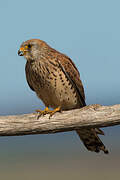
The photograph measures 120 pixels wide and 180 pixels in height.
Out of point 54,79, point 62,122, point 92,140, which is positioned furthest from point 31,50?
point 92,140

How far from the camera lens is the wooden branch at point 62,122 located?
14.9ft

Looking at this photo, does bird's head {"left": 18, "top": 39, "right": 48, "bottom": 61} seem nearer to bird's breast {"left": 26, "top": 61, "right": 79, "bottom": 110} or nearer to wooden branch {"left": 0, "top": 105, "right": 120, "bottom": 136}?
bird's breast {"left": 26, "top": 61, "right": 79, "bottom": 110}

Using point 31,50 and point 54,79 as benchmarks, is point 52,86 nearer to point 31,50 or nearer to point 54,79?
point 54,79

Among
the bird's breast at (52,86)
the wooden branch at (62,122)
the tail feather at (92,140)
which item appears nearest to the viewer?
the wooden branch at (62,122)

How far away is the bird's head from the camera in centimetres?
545

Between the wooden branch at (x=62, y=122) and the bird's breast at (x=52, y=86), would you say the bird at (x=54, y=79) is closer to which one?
the bird's breast at (x=52, y=86)

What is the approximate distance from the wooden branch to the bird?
0.54m

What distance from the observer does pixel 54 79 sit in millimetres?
5289

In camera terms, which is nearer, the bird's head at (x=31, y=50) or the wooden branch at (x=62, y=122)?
the wooden branch at (x=62, y=122)

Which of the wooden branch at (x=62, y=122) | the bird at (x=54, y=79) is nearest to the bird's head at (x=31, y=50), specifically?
the bird at (x=54, y=79)

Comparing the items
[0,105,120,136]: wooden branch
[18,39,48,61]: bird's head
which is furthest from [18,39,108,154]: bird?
[0,105,120,136]: wooden branch

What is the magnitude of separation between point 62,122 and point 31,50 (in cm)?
138

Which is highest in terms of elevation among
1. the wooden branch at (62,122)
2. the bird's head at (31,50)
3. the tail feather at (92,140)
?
the bird's head at (31,50)

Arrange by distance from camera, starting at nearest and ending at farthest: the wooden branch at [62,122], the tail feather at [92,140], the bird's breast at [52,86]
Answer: the wooden branch at [62,122] < the bird's breast at [52,86] < the tail feather at [92,140]
